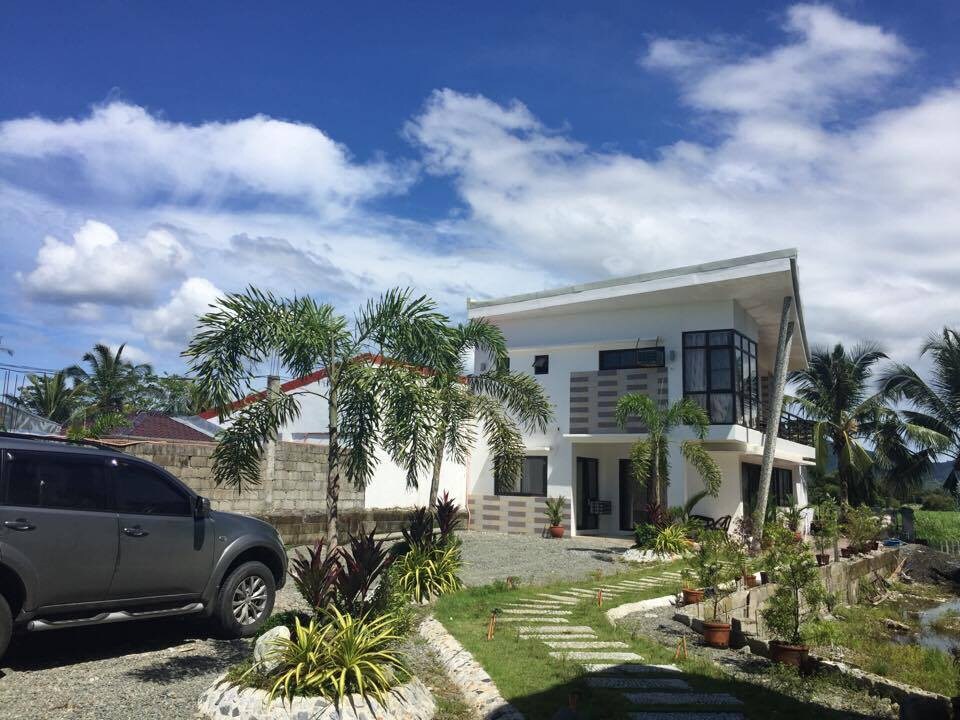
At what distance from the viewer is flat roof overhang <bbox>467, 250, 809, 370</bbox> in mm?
20250

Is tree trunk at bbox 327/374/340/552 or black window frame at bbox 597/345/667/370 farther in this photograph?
black window frame at bbox 597/345/667/370

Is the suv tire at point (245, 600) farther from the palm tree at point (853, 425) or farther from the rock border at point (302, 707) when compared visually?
the palm tree at point (853, 425)

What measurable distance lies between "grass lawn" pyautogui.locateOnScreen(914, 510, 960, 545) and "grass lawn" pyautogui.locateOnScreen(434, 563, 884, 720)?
1094 inches

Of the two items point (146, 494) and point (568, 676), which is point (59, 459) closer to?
point (146, 494)

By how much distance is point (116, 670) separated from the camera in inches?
268

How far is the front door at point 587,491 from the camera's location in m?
24.1

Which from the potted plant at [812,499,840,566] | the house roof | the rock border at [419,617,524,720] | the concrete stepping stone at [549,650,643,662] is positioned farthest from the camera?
the house roof

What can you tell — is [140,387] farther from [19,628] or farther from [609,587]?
[19,628]

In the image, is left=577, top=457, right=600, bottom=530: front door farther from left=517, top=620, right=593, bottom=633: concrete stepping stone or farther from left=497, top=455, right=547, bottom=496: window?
left=517, top=620, right=593, bottom=633: concrete stepping stone

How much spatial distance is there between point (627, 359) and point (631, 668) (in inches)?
641

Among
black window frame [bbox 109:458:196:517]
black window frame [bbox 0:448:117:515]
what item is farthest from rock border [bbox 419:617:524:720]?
black window frame [bbox 0:448:117:515]

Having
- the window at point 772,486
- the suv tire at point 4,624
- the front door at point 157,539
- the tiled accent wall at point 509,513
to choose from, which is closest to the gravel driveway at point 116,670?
the suv tire at point 4,624

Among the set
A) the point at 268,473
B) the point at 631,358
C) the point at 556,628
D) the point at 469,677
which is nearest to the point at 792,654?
the point at 556,628

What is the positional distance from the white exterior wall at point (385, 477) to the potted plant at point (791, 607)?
429 inches
